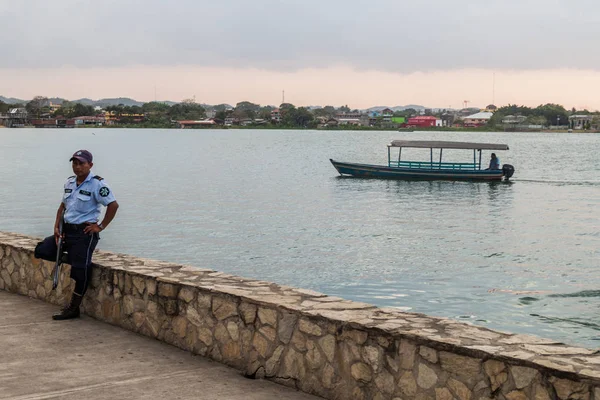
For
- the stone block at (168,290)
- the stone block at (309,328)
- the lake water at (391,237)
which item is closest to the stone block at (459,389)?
the stone block at (309,328)

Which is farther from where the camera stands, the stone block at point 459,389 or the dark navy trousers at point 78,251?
the dark navy trousers at point 78,251

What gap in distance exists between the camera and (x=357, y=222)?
3803 cm

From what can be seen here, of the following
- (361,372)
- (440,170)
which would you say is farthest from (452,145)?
(361,372)

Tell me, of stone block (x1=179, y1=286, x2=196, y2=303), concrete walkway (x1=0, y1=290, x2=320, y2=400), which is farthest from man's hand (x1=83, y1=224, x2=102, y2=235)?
stone block (x1=179, y1=286, x2=196, y2=303)

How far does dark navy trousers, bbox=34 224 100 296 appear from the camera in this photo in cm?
761

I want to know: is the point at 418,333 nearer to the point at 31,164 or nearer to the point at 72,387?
the point at 72,387

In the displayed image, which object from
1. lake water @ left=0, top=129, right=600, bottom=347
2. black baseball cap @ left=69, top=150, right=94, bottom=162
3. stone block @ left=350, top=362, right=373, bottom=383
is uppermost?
black baseball cap @ left=69, top=150, right=94, bottom=162

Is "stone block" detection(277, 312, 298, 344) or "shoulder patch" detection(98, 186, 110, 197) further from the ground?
"shoulder patch" detection(98, 186, 110, 197)

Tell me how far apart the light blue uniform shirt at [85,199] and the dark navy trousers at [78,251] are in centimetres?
9

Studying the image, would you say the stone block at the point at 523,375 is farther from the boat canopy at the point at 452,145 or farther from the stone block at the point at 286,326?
the boat canopy at the point at 452,145

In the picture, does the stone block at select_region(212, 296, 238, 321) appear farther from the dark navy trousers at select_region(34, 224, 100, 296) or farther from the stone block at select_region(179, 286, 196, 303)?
the dark navy trousers at select_region(34, 224, 100, 296)

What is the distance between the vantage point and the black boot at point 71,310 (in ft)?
25.4

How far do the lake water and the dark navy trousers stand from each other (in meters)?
11.5

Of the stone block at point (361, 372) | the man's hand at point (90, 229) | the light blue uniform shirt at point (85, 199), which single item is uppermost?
the light blue uniform shirt at point (85, 199)
